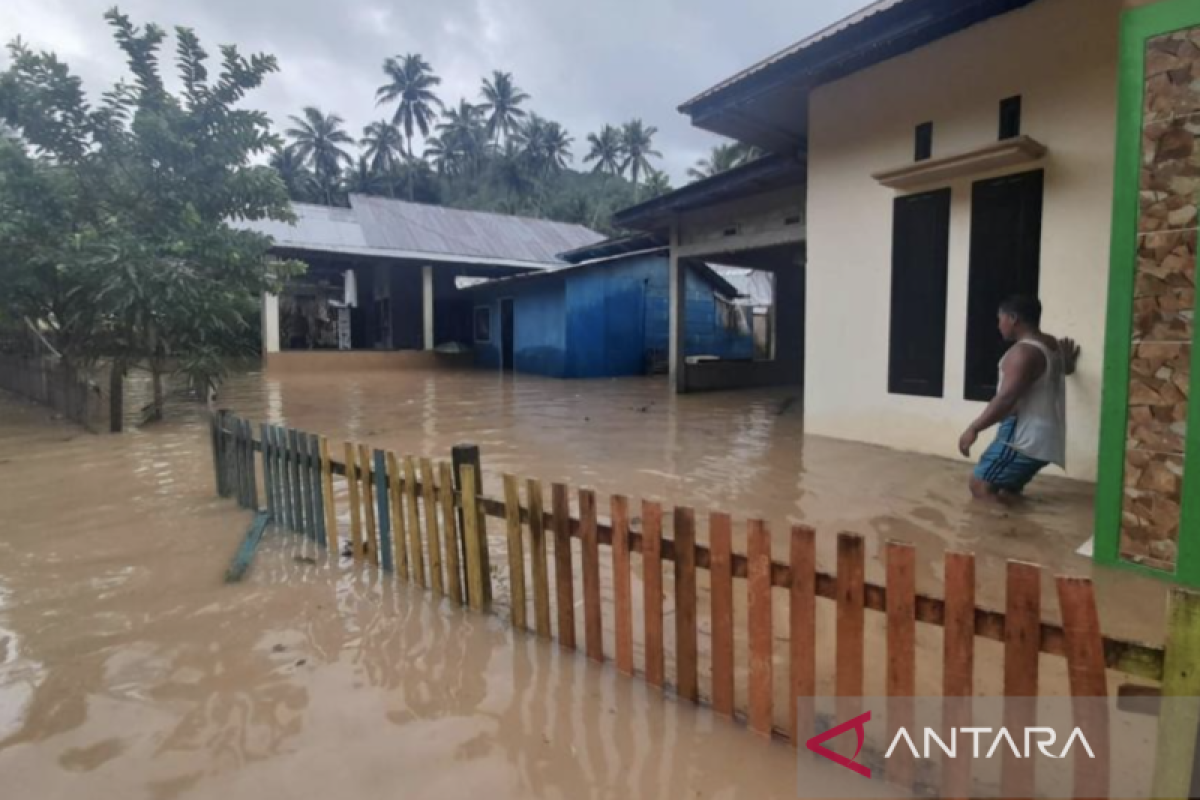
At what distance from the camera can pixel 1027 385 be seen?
4516 millimetres

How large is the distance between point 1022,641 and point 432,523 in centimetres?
250

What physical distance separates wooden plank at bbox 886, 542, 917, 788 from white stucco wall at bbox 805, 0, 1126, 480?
14.9 feet

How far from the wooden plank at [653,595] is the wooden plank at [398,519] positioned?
1.60 metres

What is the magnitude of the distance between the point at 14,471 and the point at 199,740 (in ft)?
20.2

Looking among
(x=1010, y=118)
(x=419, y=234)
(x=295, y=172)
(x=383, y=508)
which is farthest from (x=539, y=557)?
(x=295, y=172)

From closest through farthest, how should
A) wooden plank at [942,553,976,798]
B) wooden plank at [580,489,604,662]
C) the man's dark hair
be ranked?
wooden plank at [942,553,976,798], wooden plank at [580,489,604,662], the man's dark hair

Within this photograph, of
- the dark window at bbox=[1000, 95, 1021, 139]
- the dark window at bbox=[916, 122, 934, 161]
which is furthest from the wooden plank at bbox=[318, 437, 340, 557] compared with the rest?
the dark window at bbox=[1000, 95, 1021, 139]

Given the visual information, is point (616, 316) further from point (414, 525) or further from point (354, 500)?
point (414, 525)

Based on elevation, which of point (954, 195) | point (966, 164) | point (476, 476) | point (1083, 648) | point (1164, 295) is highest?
point (966, 164)

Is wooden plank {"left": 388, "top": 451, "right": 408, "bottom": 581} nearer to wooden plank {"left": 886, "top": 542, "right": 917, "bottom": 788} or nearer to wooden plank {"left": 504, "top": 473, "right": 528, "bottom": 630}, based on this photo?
wooden plank {"left": 504, "top": 473, "right": 528, "bottom": 630}

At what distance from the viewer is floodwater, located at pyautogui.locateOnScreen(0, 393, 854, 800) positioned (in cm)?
208

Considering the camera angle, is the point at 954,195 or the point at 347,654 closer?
the point at 347,654

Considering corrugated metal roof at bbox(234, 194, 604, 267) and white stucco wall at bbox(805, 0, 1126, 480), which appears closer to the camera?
white stucco wall at bbox(805, 0, 1126, 480)

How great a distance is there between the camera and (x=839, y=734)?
2146 mm
